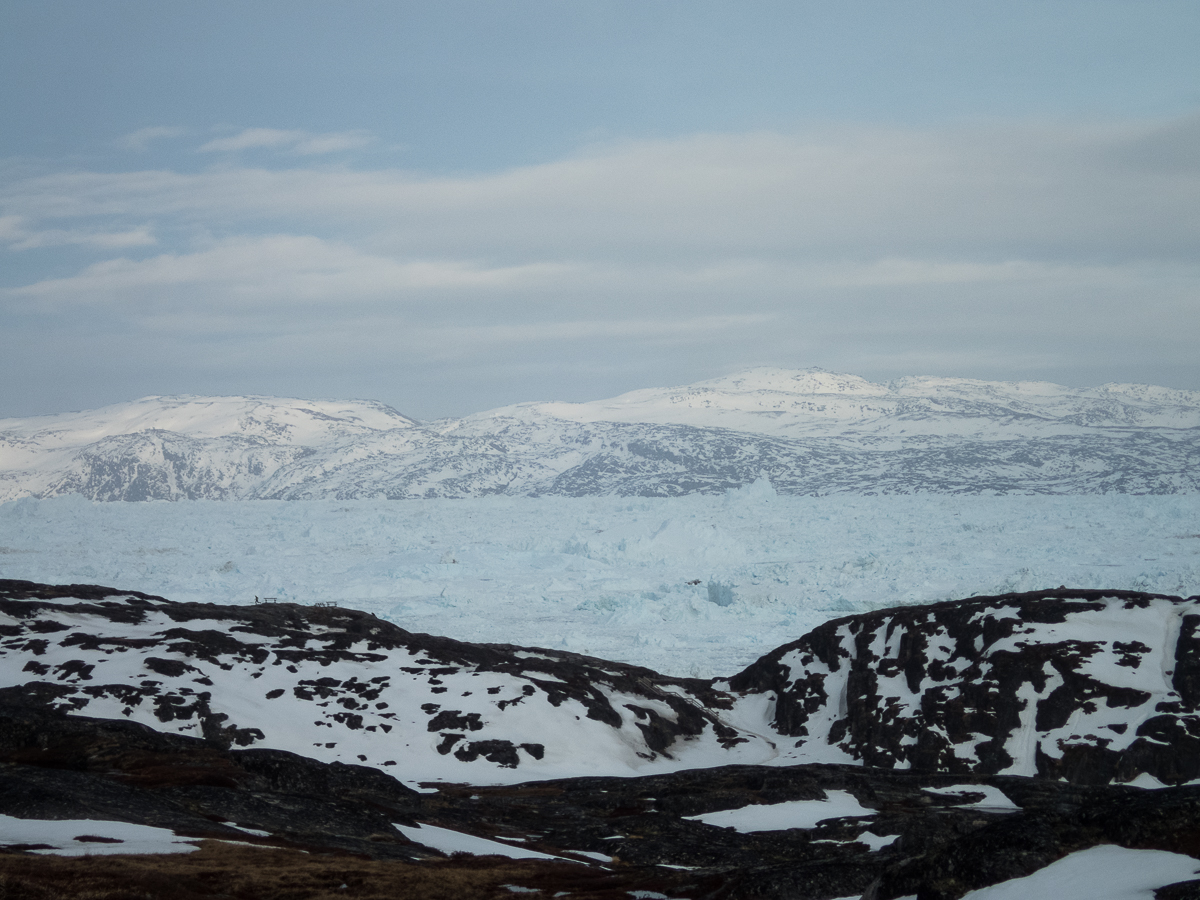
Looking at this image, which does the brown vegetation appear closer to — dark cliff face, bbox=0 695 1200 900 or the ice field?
dark cliff face, bbox=0 695 1200 900

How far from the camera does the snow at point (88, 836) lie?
18953mm

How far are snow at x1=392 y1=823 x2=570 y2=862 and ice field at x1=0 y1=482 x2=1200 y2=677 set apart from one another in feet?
122

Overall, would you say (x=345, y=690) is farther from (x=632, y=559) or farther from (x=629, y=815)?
(x=632, y=559)

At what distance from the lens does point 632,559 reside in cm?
10162

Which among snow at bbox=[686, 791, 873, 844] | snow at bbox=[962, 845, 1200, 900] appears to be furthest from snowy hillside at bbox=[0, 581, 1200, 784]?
snow at bbox=[962, 845, 1200, 900]

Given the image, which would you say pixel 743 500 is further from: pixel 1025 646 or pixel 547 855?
pixel 547 855

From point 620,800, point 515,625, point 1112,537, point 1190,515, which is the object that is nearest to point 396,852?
point 620,800

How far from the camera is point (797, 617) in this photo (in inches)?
2950

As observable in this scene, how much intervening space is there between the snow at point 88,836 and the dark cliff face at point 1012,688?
34.0m

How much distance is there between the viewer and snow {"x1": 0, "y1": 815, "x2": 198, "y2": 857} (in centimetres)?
1895

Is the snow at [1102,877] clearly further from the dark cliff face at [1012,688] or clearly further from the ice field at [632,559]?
the ice field at [632,559]

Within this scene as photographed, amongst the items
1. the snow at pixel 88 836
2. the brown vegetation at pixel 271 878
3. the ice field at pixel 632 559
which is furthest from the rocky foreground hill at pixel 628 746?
the ice field at pixel 632 559

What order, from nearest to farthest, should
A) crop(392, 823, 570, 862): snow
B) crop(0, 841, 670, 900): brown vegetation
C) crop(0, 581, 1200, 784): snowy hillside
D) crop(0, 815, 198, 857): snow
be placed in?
crop(0, 841, 670, 900): brown vegetation < crop(0, 815, 198, 857): snow < crop(392, 823, 570, 862): snow < crop(0, 581, 1200, 784): snowy hillside

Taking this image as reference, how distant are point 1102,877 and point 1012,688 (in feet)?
108
